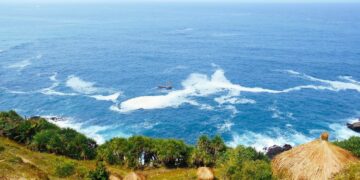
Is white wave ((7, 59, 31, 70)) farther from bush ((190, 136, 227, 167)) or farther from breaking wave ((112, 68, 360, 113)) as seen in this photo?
bush ((190, 136, 227, 167))

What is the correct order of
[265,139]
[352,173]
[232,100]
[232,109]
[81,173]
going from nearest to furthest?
[352,173], [81,173], [265,139], [232,109], [232,100]

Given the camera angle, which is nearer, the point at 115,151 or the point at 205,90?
the point at 115,151

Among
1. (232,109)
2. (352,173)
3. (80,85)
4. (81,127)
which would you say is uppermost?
(352,173)

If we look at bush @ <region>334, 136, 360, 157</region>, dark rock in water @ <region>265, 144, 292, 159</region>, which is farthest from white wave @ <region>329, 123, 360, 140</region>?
bush @ <region>334, 136, 360, 157</region>

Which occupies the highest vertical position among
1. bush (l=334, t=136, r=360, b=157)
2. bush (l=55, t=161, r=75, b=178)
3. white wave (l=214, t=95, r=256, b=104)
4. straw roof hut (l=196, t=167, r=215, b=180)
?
bush (l=334, t=136, r=360, b=157)

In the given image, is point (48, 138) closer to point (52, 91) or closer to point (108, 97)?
point (108, 97)

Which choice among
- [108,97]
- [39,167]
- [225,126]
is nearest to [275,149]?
[225,126]

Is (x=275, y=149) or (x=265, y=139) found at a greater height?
(x=275, y=149)
